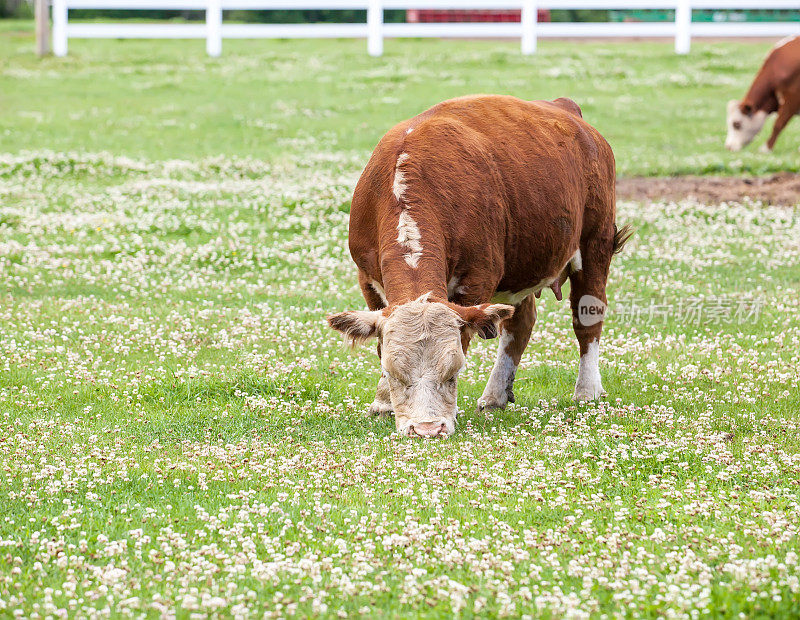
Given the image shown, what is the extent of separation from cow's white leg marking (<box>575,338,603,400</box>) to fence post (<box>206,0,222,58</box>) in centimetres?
2852

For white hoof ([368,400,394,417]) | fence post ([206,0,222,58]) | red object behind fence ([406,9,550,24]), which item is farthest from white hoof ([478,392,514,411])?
red object behind fence ([406,9,550,24])

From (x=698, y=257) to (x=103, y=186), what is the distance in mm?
10538

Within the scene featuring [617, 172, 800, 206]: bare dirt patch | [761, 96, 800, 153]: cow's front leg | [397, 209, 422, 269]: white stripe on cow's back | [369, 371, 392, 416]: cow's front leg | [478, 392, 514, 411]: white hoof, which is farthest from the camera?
[761, 96, 800, 153]: cow's front leg

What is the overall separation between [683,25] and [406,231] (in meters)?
30.3

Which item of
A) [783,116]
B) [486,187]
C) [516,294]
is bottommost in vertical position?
[516,294]

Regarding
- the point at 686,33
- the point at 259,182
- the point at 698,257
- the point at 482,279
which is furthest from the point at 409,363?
the point at 686,33

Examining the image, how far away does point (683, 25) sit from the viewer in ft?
117

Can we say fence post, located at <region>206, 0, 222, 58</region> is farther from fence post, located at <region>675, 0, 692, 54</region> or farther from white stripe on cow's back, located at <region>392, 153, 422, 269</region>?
white stripe on cow's back, located at <region>392, 153, 422, 269</region>

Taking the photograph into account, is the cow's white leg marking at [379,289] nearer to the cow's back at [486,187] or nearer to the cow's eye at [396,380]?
the cow's back at [486,187]

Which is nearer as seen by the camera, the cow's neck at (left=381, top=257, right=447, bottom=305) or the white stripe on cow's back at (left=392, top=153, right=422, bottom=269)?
the cow's neck at (left=381, top=257, right=447, bottom=305)

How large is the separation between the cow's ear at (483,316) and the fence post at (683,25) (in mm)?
30039

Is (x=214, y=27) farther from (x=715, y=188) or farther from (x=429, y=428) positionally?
(x=429, y=428)

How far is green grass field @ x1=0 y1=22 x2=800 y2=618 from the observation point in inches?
209

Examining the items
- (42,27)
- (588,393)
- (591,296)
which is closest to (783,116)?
(591,296)
